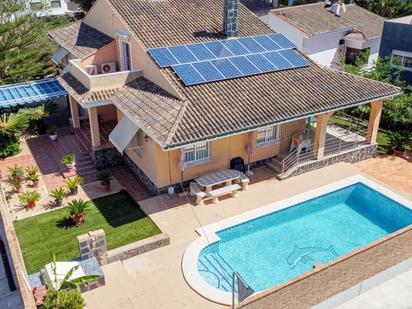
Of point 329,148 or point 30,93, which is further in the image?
point 30,93

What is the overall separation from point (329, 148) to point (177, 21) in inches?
706

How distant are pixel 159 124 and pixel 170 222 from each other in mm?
6911

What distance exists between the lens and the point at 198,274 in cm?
2559

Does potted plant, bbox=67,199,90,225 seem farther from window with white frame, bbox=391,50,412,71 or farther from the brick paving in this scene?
window with white frame, bbox=391,50,412,71

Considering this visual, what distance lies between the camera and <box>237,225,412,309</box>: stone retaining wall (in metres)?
21.2

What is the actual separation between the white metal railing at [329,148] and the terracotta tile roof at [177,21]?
38.7 ft

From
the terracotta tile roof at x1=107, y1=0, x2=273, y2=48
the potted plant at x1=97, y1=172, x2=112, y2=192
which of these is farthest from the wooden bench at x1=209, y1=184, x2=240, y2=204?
the terracotta tile roof at x1=107, y1=0, x2=273, y2=48

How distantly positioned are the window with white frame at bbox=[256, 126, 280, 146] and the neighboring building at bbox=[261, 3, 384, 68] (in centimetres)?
2548

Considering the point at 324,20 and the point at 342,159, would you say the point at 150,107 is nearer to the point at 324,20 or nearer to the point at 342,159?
the point at 342,159

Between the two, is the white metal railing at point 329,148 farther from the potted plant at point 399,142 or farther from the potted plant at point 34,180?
the potted plant at point 34,180

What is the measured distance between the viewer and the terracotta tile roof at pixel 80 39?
40.7 meters

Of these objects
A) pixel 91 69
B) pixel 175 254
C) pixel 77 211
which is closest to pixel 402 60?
pixel 91 69

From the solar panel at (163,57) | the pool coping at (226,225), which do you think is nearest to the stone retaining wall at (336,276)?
the pool coping at (226,225)

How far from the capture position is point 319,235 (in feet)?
99.0
